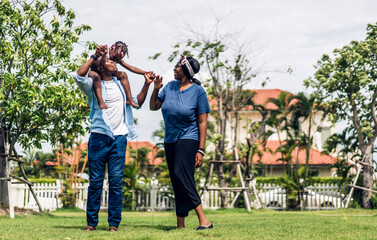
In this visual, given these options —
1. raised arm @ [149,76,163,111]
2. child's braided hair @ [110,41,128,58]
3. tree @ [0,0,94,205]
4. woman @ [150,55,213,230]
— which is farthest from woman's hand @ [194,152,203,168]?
tree @ [0,0,94,205]

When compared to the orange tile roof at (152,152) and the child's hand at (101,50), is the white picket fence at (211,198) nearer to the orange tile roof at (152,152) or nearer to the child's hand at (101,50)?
the orange tile roof at (152,152)

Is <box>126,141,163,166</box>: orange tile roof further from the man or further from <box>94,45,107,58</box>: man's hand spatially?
<box>94,45,107,58</box>: man's hand

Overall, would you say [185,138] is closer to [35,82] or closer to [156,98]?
[156,98]

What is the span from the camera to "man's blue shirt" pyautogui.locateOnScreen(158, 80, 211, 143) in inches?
222

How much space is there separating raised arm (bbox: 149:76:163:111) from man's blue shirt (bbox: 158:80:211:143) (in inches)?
6.2

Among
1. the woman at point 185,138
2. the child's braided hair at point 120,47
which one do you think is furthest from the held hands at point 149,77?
the child's braided hair at point 120,47

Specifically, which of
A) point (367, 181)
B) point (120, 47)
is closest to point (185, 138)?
point (120, 47)

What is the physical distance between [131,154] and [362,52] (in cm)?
2470

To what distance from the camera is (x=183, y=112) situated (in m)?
5.62

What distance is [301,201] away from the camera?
2259 centimetres

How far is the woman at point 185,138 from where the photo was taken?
559 centimetres

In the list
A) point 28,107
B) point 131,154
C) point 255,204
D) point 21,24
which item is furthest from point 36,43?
point 131,154

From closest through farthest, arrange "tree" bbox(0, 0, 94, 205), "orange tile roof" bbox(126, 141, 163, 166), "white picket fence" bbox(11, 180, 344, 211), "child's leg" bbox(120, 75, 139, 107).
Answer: "child's leg" bbox(120, 75, 139, 107) < "tree" bbox(0, 0, 94, 205) < "white picket fence" bbox(11, 180, 344, 211) < "orange tile roof" bbox(126, 141, 163, 166)

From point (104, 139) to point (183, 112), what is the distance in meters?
0.91
